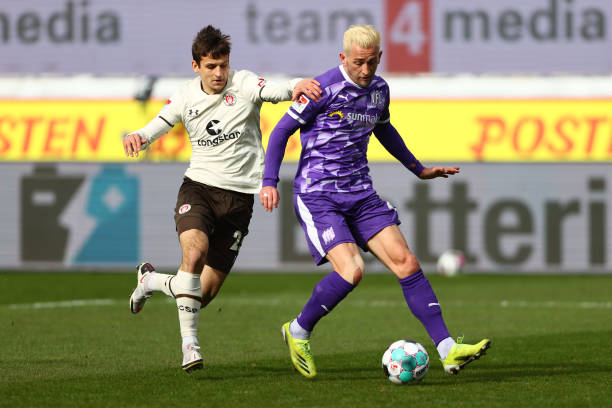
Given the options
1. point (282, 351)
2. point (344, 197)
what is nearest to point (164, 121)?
point (344, 197)

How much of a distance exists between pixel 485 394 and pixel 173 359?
273cm

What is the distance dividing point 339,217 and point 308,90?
2.67ft

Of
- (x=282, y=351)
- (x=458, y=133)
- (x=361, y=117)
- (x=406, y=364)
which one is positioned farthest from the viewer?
(x=458, y=133)

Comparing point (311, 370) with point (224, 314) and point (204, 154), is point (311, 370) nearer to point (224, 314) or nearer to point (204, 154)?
point (204, 154)

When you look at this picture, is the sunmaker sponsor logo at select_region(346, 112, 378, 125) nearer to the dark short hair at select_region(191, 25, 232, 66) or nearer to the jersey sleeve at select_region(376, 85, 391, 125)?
the jersey sleeve at select_region(376, 85, 391, 125)

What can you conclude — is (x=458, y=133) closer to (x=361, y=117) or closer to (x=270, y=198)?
(x=361, y=117)

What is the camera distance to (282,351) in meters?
9.16

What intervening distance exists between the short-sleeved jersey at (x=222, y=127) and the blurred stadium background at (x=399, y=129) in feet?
45.0

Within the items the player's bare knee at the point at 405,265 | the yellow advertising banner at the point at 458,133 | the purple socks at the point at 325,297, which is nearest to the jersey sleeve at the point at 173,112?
the purple socks at the point at 325,297

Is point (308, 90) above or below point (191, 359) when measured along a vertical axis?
above

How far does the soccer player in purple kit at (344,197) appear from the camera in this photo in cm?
721

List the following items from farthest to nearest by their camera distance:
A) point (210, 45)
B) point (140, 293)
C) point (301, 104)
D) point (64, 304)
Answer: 1. point (64, 304)
2. point (140, 293)
3. point (210, 45)
4. point (301, 104)

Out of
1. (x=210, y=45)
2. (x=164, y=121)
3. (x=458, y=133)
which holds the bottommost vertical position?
(x=458, y=133)

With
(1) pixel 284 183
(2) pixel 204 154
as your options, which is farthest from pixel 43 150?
(2) pixel 204 154
